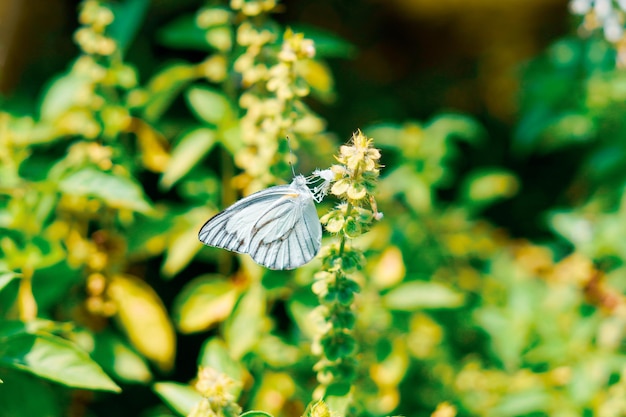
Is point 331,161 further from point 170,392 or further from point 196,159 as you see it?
point 170,392

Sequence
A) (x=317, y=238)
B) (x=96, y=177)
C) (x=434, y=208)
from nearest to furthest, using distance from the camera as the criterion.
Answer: (x=317, y=238)
(x=96, y=177)
(x=434, y=208)

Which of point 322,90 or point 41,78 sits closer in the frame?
point 322,90

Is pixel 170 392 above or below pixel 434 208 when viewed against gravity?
below

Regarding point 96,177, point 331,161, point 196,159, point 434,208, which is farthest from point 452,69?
point 96,177

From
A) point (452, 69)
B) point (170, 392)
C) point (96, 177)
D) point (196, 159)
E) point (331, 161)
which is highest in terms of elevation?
→ point (452, 69)

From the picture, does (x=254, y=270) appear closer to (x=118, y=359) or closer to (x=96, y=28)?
(x=118, y=359)

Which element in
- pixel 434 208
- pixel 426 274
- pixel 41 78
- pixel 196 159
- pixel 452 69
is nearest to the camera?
pixel 196 159
